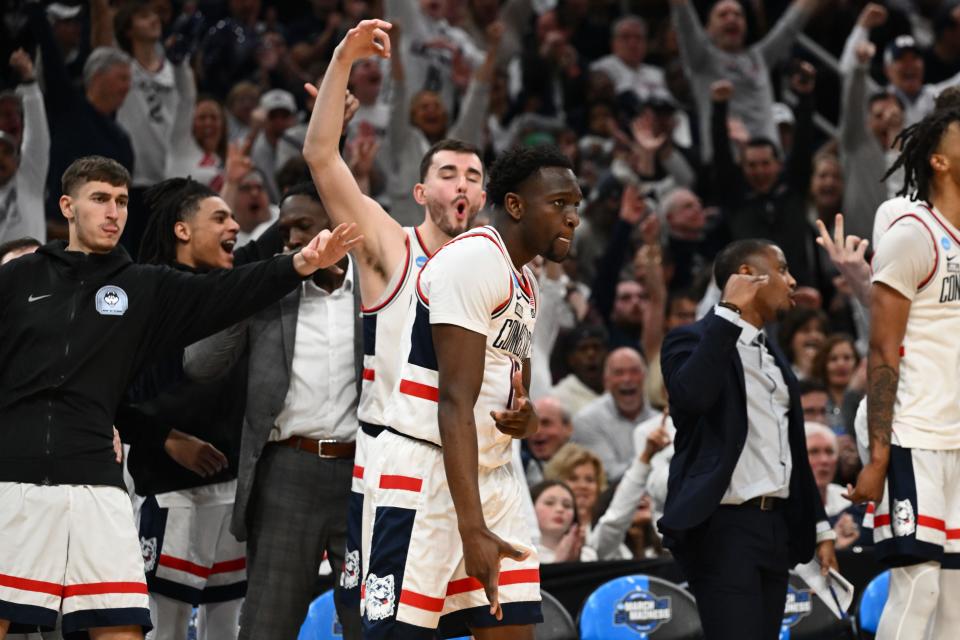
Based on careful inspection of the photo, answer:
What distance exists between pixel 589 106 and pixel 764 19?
255 cm

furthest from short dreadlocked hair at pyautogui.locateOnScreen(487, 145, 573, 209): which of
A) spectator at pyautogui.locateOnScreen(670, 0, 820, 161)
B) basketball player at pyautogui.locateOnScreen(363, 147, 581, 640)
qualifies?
spectator at pyautogui.locateOnScreen(670, 0, 820, 161)

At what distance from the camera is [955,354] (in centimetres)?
534

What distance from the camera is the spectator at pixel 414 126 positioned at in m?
9.90

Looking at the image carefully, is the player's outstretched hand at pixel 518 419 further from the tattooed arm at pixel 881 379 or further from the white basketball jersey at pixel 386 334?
the tattooed arm at pixel 881 379

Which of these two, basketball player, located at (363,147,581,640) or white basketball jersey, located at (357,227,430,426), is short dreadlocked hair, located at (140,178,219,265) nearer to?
white basketball jersey, located at (357,227,430,426)

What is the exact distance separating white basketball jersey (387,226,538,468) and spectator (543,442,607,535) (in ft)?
12.0

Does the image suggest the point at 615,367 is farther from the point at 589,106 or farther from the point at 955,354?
the point at 589,106

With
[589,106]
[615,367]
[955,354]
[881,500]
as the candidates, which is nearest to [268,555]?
[881,500]

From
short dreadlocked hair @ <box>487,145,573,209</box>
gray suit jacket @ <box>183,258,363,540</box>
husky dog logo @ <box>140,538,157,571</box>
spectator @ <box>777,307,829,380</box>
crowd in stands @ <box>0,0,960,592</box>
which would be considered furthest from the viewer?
spectator @ <box>777,307,829,380</box>

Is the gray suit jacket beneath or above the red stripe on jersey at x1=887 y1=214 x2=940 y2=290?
beneath

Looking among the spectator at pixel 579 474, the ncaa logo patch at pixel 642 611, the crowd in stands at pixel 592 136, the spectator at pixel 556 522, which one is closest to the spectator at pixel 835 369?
the crowd in stands at pixel 592 136

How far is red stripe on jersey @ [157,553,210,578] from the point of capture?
229 inches

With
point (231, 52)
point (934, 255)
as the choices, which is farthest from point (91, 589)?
point (231, 52)

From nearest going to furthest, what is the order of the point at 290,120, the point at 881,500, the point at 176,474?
the point at 881,500
the point at 176,474
the point at 290,120
